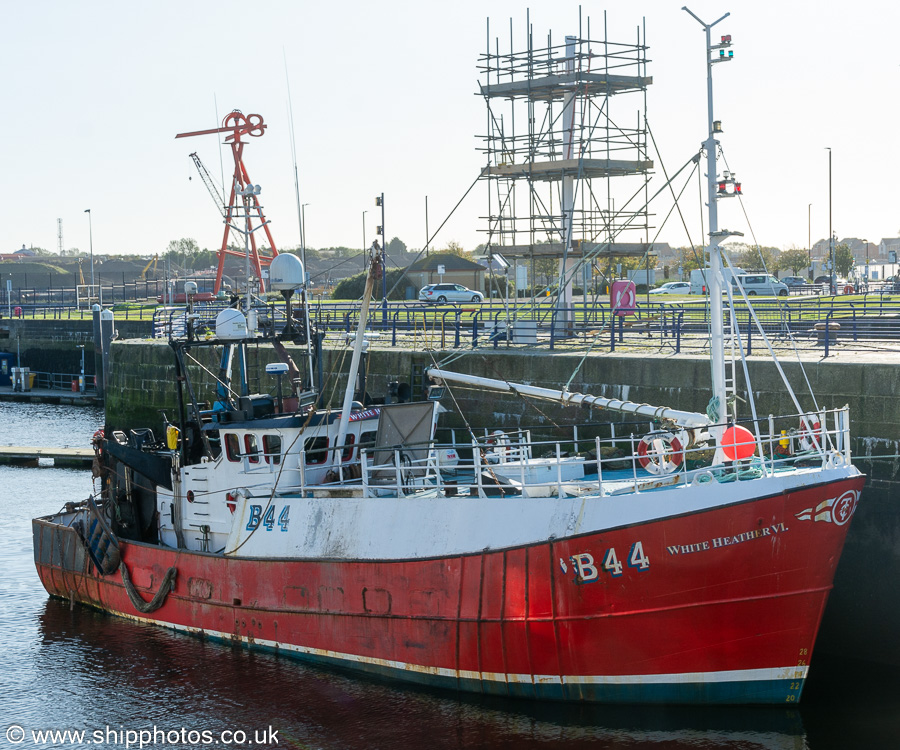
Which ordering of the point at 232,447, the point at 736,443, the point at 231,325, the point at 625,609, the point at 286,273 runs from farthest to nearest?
1. the point at 231,325
2. the point at 286,273
3. the point at 232,447
4. the point at 736,443
5. the point at 625,609

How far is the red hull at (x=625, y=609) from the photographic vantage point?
11375 mm

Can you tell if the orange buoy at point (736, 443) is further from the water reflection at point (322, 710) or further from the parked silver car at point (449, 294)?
the parked silver car at point (449, 294)

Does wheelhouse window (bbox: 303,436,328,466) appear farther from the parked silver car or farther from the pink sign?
the parked silver car

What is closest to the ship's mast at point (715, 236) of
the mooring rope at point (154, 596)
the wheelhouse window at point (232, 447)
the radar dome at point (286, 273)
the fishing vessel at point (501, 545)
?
the fishing vessel at point (501, 545)

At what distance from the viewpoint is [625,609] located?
11.7 meters

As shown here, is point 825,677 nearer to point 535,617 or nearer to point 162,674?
point 535,617

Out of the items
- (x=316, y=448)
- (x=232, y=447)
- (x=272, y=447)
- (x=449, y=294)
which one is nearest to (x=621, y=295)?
(x=316, y=448)

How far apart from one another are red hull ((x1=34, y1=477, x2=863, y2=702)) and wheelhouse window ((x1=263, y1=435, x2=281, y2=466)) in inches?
77.3

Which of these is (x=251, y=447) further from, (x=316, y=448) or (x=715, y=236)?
(x=715, y=236)

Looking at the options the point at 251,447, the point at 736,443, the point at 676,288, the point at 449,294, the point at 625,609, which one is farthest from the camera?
the point at 676,288

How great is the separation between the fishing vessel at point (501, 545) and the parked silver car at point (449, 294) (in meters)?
33.0

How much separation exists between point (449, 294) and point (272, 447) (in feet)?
118

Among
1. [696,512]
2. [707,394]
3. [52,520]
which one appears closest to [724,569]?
[696,512]

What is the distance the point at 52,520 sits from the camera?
18.4 m
